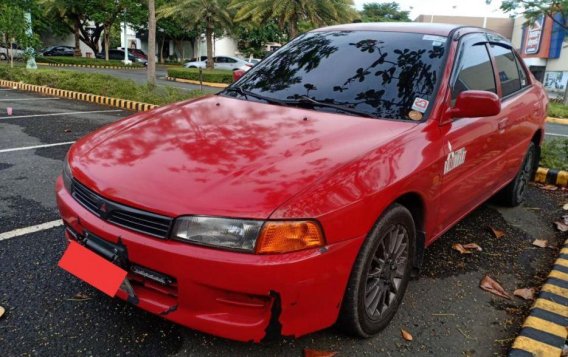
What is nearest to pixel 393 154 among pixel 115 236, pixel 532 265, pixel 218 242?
pixel 218 242

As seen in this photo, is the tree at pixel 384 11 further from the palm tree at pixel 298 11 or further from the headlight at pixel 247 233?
the headlight at pixel 247 233

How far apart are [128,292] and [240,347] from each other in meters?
0.58

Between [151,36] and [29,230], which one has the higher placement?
[151,36]

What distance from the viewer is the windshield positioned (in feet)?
8.92

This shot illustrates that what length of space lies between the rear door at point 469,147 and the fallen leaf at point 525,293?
1.87 ft

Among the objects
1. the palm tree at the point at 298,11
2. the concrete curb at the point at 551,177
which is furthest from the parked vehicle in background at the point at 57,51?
the concrete curb at the point at 551,177

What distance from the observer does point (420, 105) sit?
2664mm

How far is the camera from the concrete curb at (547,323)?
2.28 m

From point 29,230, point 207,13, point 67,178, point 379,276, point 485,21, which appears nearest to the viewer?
point 379,276

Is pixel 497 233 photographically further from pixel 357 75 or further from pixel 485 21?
pixel 485 21

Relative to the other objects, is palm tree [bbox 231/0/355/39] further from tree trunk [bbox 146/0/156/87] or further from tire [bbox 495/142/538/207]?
tire [bbox 495/142/538/207]

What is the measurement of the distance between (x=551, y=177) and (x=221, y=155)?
453cm

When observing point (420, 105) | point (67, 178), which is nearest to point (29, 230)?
point (67, 178)

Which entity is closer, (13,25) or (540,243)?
(540,243)
